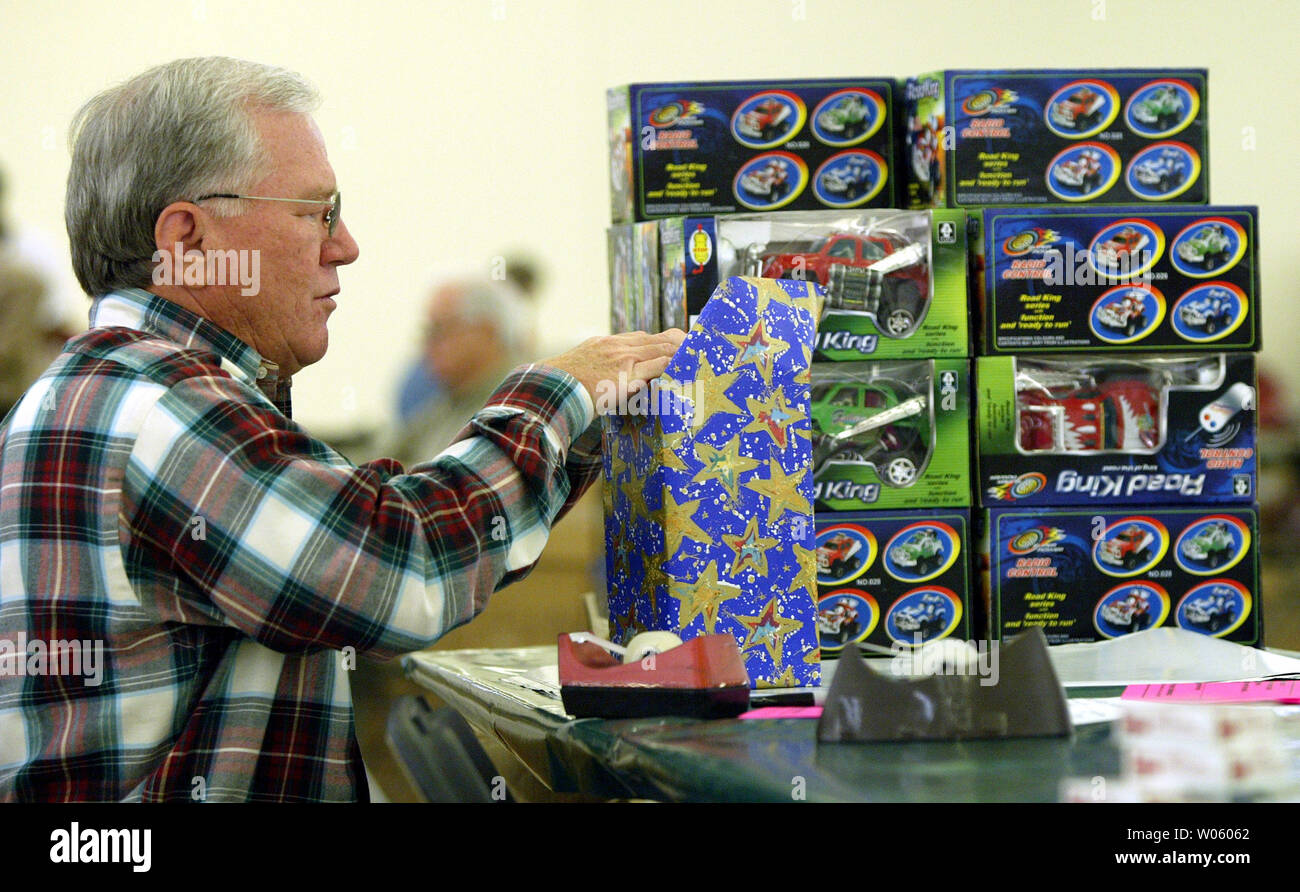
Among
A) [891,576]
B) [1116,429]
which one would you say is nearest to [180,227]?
[891,576]

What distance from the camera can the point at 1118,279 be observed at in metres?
1.95

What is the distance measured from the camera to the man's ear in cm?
137

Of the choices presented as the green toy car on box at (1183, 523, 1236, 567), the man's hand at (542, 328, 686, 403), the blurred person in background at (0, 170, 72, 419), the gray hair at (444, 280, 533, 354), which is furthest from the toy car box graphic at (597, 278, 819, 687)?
the gray hair at (444, 280, 533, 354)

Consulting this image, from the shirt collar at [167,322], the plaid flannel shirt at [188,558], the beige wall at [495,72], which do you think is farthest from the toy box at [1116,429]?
the beige wall at [495,72]

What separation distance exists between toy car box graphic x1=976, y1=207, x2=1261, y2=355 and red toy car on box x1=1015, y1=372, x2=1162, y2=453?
5cm

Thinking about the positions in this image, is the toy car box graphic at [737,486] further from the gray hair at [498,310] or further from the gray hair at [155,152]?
the gray hair at [498,310]

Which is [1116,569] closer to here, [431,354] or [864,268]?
[864,268]

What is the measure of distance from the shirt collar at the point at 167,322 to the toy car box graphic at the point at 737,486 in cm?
41

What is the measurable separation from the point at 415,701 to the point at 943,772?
154 cm

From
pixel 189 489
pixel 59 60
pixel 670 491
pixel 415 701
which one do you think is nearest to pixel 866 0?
pixel 59 60

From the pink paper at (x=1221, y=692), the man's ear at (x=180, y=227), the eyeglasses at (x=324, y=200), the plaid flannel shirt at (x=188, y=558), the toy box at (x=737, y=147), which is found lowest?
the pink paper at (x=1221, y=692)

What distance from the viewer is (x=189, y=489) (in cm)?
119

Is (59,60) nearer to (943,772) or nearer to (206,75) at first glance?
(206,75)

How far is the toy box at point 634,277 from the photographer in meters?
1.94
